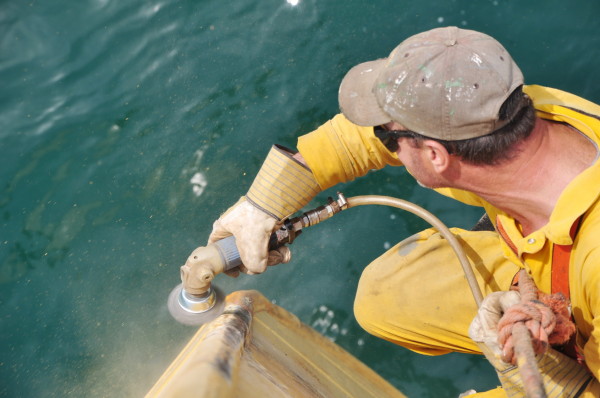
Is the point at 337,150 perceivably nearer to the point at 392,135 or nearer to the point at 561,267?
the point at 392,135

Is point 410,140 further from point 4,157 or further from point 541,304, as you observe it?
point 4,157

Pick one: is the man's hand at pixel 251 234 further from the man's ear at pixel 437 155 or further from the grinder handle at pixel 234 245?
the man's ear at pixel 437 155

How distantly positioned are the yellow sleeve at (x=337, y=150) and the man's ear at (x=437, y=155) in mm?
495

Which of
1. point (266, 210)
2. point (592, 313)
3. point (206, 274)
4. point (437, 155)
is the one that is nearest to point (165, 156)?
point (266, 210)

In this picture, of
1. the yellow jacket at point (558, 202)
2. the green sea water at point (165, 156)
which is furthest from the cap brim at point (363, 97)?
the green sea water at point (165, 156)

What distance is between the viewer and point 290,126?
4270mm

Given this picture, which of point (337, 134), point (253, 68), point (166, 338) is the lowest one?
point (166, 338)

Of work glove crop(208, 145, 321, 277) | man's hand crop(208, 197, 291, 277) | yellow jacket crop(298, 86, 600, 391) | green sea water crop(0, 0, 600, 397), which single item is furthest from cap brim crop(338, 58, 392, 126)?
green sea water crop(0, 0, 600, 397)

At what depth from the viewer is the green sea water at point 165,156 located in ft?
12.3

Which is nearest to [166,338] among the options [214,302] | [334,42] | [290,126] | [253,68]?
[214,302]

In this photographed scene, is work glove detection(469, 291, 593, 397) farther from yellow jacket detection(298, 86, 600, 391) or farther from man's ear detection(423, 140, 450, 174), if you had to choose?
man's ear detection(423, 140, 450, 174)

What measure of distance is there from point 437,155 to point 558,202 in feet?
1.47

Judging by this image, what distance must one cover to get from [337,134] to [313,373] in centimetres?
104

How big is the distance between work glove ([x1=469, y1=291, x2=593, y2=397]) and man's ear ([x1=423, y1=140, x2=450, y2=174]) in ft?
1.62
